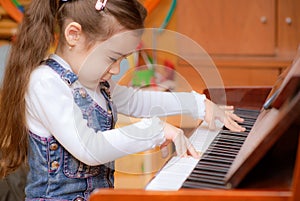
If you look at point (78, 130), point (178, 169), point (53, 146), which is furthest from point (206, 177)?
point (53, 146)

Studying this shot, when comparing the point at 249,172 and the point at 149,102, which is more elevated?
the point at 249,172

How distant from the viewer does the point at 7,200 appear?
6.20 feet

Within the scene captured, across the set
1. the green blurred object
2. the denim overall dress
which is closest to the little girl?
the denim overall dress

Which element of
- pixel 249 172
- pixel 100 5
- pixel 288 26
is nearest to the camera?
pixel 249 172

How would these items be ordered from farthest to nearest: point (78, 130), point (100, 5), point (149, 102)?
point (149, 102)
point (100, 5)
point (78, 130)

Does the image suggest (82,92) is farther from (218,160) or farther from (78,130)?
(218,160)

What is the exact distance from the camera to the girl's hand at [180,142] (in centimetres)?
110

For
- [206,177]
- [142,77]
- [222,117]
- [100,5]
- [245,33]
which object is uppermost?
[100,5]

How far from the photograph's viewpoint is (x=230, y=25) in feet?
9.49

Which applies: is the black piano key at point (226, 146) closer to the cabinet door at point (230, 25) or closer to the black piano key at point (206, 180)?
the black piano key at point (206, 180)

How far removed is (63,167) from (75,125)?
0.54 feet

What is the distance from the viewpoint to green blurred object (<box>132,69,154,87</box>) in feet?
9.31

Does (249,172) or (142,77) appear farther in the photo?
(142,77)

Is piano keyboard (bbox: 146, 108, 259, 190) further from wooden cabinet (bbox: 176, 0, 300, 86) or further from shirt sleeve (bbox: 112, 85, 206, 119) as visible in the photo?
wooden cabinet (bbox: 176, 0, 300, 86)
